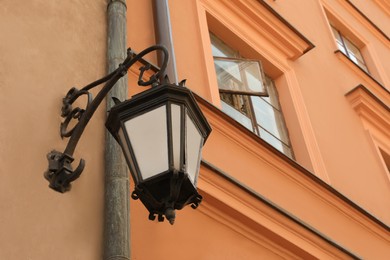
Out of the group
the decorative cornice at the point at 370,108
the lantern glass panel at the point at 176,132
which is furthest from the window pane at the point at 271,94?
the lantern glass panel at the point at 176,132

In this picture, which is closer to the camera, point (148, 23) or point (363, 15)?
point (148, 23)

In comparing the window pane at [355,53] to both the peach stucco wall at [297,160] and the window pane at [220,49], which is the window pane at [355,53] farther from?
the window pane at [220,49]

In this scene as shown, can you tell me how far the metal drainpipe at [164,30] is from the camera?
4.66 metres

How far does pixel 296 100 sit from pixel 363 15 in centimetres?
458

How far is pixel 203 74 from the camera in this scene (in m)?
5.40

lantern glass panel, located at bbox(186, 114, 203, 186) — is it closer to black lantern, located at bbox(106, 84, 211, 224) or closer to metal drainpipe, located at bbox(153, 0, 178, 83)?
black lantern, located at bbox(106, 84, 211, 224)

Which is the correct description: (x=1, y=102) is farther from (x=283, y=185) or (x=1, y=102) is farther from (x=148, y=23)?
(x=283, y=185)

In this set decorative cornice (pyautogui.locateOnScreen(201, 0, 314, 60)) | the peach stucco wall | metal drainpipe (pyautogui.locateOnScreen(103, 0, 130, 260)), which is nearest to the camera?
metal drainpipe (pyautogui.locateOnScreen(103, 0, 130, 260))

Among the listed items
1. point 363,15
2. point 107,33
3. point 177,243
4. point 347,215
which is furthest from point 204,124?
point 363,15

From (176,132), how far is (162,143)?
81 millimetres

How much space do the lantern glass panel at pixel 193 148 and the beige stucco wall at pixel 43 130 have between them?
24.2 inches

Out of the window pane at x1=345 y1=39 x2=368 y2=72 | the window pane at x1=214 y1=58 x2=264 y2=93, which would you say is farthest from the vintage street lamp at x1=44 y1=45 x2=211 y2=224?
the window pane at x1=345 y1=39 x2=368 y2=72

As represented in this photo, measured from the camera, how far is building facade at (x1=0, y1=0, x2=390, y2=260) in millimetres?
3238

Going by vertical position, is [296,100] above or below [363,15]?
below
